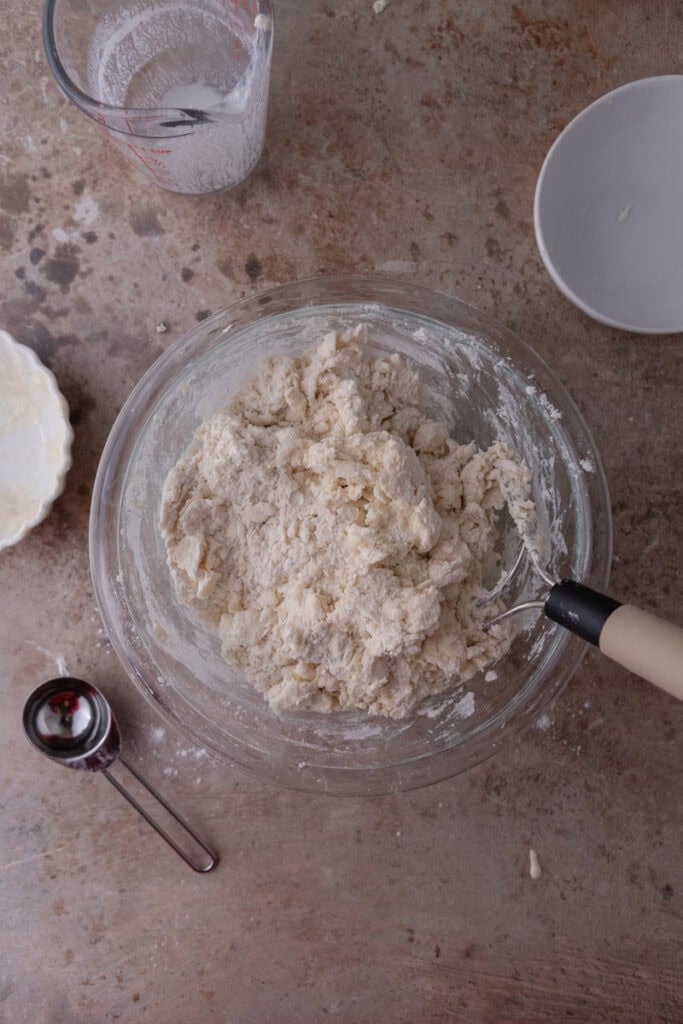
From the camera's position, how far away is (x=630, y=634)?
3.84 ft

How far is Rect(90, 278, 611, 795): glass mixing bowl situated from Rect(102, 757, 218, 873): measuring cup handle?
0.24m

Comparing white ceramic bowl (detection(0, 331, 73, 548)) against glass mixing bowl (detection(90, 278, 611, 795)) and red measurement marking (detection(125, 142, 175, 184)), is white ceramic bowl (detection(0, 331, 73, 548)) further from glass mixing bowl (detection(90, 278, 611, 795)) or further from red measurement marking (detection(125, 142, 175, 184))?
red measurement marking (detection(125, 142, 175, 184))

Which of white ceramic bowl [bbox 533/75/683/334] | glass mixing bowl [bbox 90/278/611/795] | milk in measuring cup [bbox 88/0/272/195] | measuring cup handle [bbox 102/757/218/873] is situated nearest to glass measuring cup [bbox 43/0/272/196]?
milk in measuring cup [bbox 88/0/272/195]

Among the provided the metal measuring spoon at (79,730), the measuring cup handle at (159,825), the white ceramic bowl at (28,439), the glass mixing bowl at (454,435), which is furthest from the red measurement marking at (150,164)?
the measuring cup handle at (159,825)

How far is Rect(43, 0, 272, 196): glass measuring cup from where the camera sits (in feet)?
4.75

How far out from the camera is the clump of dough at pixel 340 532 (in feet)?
4.42

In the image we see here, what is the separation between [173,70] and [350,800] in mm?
1710

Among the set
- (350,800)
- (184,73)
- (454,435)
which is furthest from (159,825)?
(184,73)

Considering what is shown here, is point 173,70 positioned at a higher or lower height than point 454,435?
higher

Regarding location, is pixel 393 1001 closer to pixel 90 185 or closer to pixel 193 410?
pixel 193 410

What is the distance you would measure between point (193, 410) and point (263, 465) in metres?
0.30

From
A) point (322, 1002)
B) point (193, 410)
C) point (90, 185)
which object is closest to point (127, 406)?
point (193, 410)

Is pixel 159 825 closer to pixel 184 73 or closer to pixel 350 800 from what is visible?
pixel 350 800

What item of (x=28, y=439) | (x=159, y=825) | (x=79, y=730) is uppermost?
(x=28, y=439)
